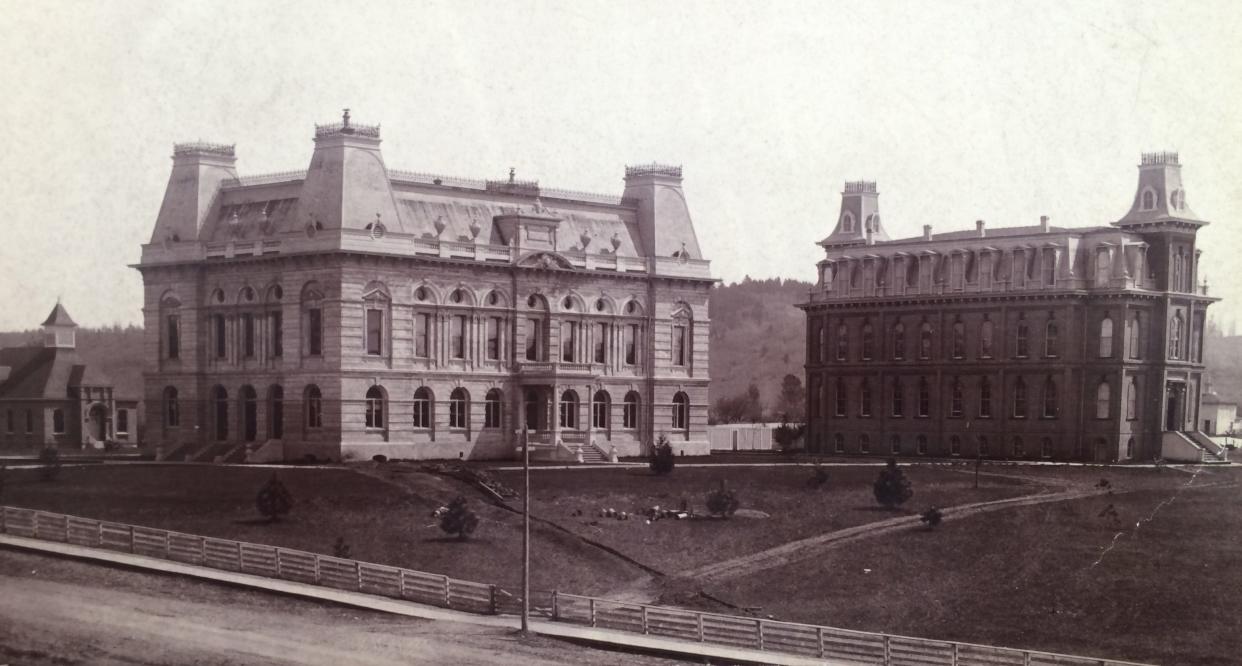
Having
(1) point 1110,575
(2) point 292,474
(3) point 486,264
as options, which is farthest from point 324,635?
(3) point 486,264

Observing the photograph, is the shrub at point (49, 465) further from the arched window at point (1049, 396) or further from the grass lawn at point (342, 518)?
the arched window at point (1049, 396)

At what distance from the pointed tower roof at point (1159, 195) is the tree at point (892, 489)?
82.5ft

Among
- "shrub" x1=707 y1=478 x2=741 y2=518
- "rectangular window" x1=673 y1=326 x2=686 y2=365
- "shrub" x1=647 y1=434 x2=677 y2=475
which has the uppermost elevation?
"rectangular window" x1=673 y1=326 x2=686 y2=365

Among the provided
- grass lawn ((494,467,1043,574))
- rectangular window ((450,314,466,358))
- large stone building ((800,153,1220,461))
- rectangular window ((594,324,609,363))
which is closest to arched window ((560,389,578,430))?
rectangular window ((594,324,609,363))

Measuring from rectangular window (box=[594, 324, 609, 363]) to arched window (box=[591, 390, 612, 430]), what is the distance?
1781mm

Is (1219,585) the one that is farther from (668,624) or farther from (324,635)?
(324,635)

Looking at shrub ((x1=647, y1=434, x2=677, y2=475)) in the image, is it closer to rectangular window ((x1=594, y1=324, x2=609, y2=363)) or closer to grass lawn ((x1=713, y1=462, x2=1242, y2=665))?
rectangular window ((x1=594, y1=324, x2=609, y2=363))

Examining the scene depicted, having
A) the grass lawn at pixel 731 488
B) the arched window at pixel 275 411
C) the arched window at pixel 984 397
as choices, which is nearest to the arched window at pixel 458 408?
the grass lawn at pixel 731 488

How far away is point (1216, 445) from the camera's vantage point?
8062 centimetres

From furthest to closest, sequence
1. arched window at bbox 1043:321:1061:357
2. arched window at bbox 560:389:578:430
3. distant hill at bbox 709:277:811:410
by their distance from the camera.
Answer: distant hill at bbox 709:277:811:410, arched window at bbox 1043:321:1061:357, arched window at bbox 560:389:578:430

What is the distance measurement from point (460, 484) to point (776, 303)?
124m

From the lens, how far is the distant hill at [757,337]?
552 feet

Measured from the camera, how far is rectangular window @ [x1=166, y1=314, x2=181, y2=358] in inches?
2911

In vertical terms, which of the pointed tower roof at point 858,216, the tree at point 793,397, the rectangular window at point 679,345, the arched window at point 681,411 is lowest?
the tree at point 793,397
